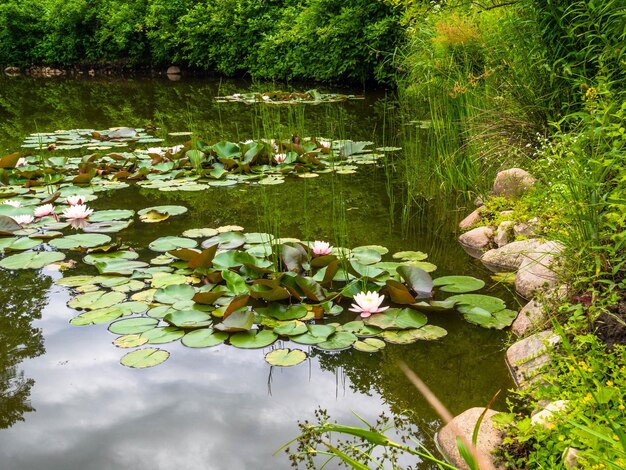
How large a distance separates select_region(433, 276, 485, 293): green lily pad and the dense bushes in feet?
16.4

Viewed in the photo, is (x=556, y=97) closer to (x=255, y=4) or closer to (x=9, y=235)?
(x=9, y=235)

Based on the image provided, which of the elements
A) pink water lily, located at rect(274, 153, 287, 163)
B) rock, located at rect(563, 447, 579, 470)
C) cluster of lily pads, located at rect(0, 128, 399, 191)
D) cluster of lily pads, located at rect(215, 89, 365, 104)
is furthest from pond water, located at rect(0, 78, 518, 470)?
cluster of lily pads, located at rect(215, 89, 365, 104)

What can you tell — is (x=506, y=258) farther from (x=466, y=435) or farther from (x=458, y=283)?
(x=466, y=435)

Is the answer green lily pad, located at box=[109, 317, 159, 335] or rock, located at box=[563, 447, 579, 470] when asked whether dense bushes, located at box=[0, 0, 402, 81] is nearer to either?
green lily pad, located at box=[109, 317, 159, 335]

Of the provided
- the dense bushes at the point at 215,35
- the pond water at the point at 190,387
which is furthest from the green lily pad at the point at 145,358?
the dense bushes at the point at 215,35

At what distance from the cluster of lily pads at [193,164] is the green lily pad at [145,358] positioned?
2.02 metres

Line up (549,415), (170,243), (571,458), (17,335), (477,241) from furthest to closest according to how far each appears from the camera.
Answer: (477,241)
(170,243)
(17,335)
(549,415)
(571,458)

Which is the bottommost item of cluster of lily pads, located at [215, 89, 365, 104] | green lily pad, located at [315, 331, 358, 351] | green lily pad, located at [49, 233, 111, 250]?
green lily pad, located at [315, 331, 358, 351]

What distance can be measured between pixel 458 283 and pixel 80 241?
1.75 m

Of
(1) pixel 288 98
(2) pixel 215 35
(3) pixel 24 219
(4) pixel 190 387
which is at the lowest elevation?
(4) pixel 190 387

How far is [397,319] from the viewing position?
2227 mm

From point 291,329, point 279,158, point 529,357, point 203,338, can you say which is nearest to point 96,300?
point 203,338

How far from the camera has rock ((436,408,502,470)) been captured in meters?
1.54

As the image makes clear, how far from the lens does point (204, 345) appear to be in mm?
2102
